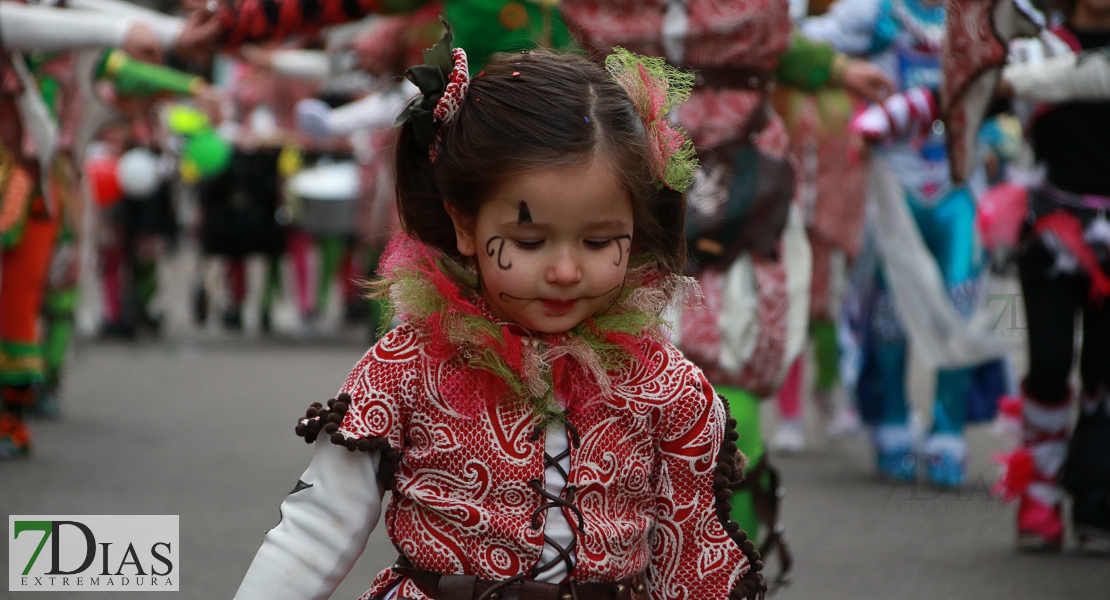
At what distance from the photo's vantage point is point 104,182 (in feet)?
34.7

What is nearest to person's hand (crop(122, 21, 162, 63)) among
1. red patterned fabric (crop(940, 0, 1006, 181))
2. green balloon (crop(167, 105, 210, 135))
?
red patterned fabric (crop(940, 0, 1006, 181))

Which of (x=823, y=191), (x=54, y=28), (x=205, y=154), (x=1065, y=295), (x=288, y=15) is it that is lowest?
(x=205, y=154)

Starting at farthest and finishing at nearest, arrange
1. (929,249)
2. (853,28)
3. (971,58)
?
1. (853,28)
2. (929,249)
3. (971,58)

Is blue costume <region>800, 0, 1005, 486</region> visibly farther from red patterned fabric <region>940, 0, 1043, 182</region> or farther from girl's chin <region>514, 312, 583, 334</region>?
girl's chin <region>514, 312, 583, 334</region>

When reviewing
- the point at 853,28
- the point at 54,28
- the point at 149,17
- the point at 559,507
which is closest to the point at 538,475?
the point at 559,507

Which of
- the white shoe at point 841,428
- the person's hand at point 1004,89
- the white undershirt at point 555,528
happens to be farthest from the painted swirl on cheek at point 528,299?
the white shoe at point 841,428

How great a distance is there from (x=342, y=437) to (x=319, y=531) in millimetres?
152

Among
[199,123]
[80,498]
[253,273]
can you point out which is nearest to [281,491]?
[80,498]

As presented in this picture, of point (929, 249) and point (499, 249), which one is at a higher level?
point (499, 249)

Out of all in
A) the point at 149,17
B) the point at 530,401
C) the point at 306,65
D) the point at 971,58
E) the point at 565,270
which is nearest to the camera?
the point at 565,270

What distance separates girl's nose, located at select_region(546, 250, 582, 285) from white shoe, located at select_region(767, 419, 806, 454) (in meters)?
4.98

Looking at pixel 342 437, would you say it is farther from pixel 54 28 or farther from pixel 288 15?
pixel 54 28

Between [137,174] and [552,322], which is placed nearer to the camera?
[552,322]

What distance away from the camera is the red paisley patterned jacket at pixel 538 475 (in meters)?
2.12
